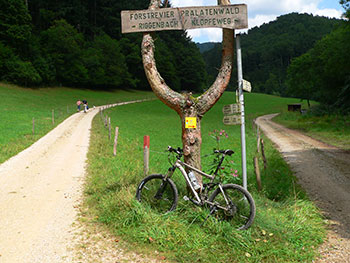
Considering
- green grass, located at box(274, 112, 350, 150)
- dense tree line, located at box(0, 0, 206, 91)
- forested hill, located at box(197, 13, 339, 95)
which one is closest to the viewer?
green grass, located at box(274, 112, 350, 150)

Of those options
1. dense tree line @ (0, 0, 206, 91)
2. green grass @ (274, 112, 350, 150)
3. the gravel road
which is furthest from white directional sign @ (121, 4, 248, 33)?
dense tree line @ (0, 0, 206, 91)

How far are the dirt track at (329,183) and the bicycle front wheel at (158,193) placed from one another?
2739 millimetres

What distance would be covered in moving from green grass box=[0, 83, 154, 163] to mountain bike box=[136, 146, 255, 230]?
8.85 meters

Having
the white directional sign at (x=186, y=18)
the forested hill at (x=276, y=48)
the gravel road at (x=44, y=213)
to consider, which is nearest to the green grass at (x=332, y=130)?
the white directional sign at (x=186, y=18)

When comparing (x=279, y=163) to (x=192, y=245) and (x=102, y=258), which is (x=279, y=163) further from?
(x=102, y=258)

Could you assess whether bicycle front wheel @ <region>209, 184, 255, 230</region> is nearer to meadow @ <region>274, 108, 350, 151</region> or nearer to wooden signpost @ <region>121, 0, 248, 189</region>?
wooden signpost @ <region>121, 0, 248, 189</region>

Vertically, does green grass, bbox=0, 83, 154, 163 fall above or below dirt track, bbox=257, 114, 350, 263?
above

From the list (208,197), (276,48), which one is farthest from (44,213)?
(276,48)

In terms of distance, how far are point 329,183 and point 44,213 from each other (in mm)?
8716

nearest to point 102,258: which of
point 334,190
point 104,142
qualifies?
point 334,190

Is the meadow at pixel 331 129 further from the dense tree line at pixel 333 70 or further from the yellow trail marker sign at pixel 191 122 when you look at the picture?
the yellow trail marker sign at pixel 191 122

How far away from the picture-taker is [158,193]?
229 inches

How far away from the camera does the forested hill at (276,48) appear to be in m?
133

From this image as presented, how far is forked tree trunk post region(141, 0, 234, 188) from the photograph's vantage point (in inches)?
228
